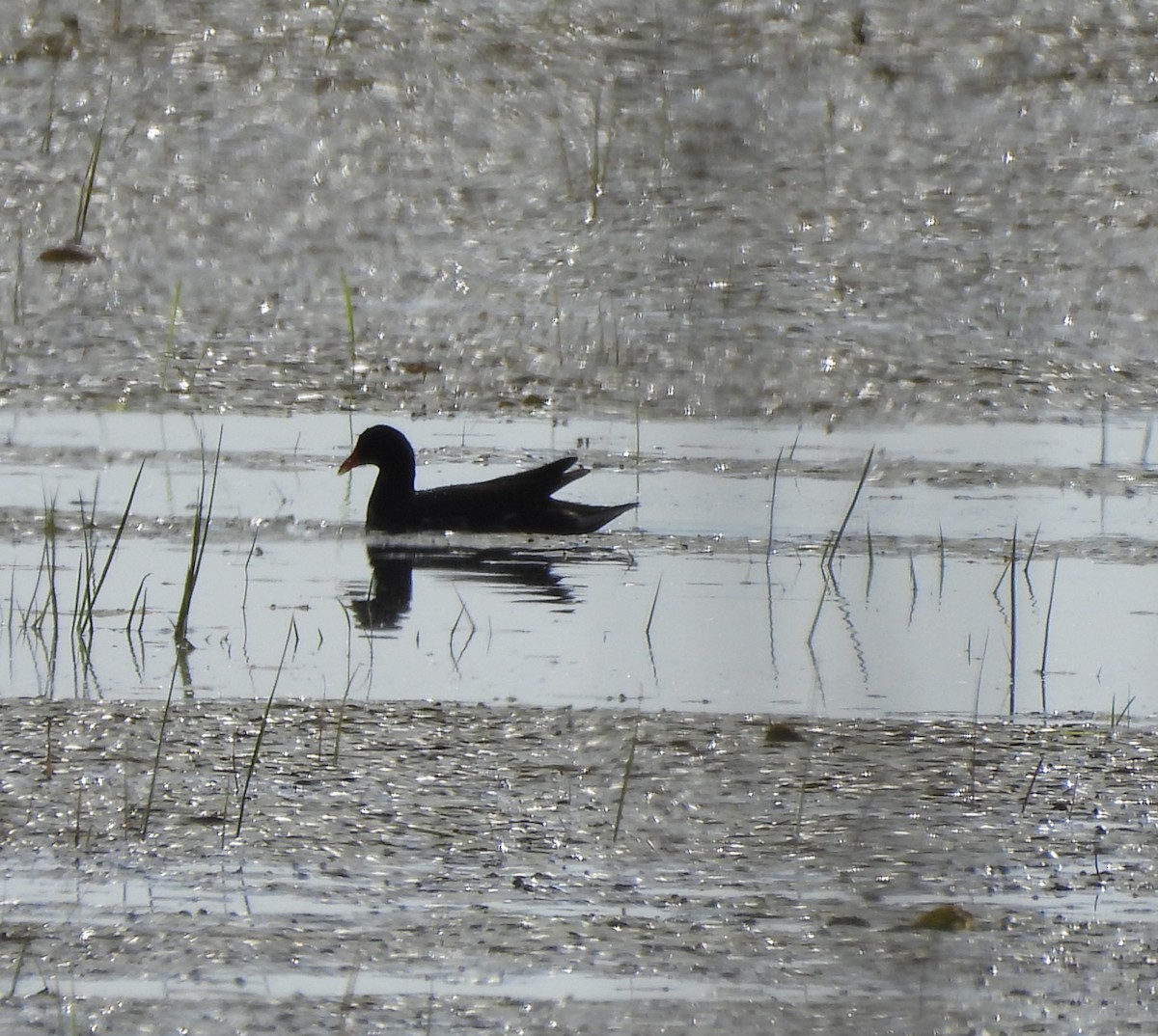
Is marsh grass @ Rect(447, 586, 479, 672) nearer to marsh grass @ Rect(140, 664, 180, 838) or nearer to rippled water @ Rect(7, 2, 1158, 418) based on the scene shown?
marsh grass @ Rect(140, 664, 180, 838)

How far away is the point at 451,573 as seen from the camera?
4.96m

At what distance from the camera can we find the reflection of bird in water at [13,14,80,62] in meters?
7.28

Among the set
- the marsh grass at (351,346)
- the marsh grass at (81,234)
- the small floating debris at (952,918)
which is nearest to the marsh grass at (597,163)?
the marsh grass at (351,346)

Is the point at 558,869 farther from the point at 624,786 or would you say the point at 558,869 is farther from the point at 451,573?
the point at 451,573

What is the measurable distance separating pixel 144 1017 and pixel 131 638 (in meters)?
1.71

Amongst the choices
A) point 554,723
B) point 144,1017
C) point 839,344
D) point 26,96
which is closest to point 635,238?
point 839,344

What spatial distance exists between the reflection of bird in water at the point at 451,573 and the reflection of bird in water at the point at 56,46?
270 cm

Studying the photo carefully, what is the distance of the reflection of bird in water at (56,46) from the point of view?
287 inches

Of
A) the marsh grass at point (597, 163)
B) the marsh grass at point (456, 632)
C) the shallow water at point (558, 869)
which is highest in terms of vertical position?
the marsh grass at point (597, 163)

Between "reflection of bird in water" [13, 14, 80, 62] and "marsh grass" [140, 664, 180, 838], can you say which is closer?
"marsh grass" [140, 664, 180, 838]

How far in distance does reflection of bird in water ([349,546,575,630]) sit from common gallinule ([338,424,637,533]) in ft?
0.21

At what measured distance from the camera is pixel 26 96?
23.4 ft

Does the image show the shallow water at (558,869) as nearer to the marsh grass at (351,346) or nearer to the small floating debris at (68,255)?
the marsh grass at (351,346)

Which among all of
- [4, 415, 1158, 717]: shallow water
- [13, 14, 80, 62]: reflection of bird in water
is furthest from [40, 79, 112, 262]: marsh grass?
[4, 415, 1158, 717]: shallow water
